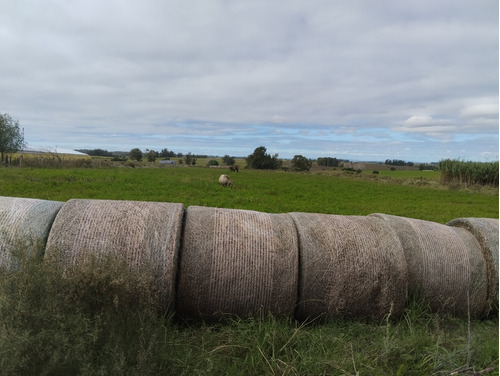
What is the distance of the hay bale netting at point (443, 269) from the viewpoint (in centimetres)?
460

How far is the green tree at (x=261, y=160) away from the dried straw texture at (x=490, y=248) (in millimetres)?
66618

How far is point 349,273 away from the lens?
421 cm

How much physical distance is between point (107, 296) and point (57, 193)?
13279mm

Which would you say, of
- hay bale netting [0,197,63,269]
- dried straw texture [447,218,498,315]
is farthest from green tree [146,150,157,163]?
dried straw texture [447,218,498,315]

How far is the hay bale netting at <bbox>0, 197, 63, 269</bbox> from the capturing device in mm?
3812

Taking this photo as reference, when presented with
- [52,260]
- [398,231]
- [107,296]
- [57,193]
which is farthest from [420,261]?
[57,193]

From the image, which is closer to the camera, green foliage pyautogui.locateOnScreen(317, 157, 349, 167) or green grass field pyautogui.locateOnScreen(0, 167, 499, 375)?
green grass field pyautogui.locateOnScreen(0, 167, 499, 375)

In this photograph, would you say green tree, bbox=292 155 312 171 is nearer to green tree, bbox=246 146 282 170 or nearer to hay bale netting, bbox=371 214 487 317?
green tree, bbox=246 146 282 170

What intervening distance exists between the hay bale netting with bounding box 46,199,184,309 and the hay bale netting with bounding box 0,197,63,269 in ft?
0.62

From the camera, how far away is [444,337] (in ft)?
13.3

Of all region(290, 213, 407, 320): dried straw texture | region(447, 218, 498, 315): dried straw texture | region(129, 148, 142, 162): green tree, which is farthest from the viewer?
region(129, 148, 142, 162): green tree

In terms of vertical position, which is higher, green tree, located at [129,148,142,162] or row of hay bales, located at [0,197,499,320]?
green tree, located at [129,148,142,162]

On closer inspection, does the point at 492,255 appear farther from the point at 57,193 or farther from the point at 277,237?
the point at 57,193

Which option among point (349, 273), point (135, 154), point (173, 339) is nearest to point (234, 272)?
point (173, 339)
